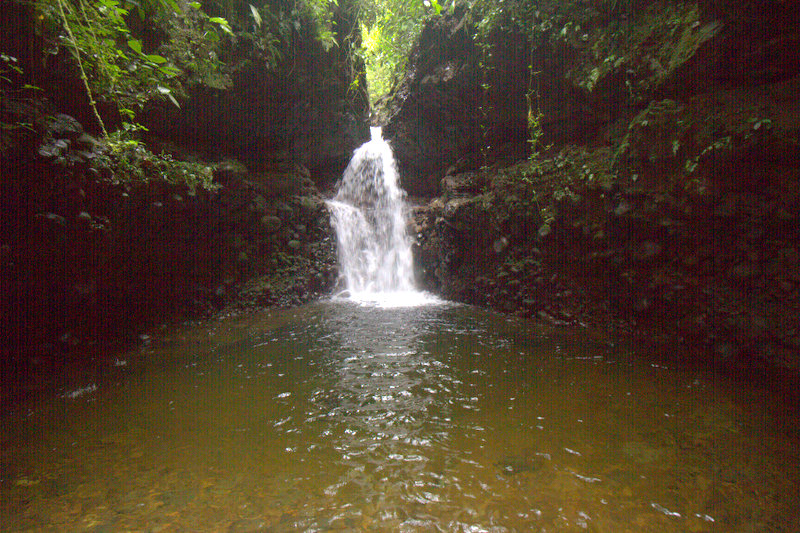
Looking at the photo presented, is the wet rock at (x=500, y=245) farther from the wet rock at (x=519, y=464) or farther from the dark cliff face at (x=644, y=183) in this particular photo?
the wet rock at (x=519, y=464)

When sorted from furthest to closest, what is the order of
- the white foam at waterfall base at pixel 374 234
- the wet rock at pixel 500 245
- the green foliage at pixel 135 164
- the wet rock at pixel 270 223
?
the white foam at waterfall base at pixel 374 234 < the wet rock at pixel 270 223 < the wet rock at pixel 500 245 < the green foliage at pixel 135 164

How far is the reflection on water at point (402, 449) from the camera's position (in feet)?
5.16

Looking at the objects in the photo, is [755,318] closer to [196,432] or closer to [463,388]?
[463,388]

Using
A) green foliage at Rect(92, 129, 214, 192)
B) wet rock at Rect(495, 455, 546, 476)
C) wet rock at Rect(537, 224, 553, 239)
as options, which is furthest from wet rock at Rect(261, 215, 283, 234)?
wet rock at Rect(495, 455, 546, 476)

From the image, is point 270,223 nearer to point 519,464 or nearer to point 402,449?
point 402,449

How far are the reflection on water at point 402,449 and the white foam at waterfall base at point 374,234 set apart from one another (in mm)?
4047

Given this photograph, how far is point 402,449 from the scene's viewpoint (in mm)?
2064

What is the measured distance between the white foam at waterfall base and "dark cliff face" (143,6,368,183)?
0.88m

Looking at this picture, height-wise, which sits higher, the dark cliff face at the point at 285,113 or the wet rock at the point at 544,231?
the dark cliff face at the point at 285,113

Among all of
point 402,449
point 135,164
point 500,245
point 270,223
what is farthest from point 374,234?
point 402,449

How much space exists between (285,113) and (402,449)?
753 centimetres

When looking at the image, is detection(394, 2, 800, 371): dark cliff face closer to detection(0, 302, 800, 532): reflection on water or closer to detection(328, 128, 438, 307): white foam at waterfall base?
detection(328, 128, 438, 307): white foam at waterfall base

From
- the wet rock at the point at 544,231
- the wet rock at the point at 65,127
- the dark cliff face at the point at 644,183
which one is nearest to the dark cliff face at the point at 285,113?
the wet rock at the point at 65,127

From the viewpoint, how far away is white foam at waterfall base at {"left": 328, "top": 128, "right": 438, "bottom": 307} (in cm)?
794
